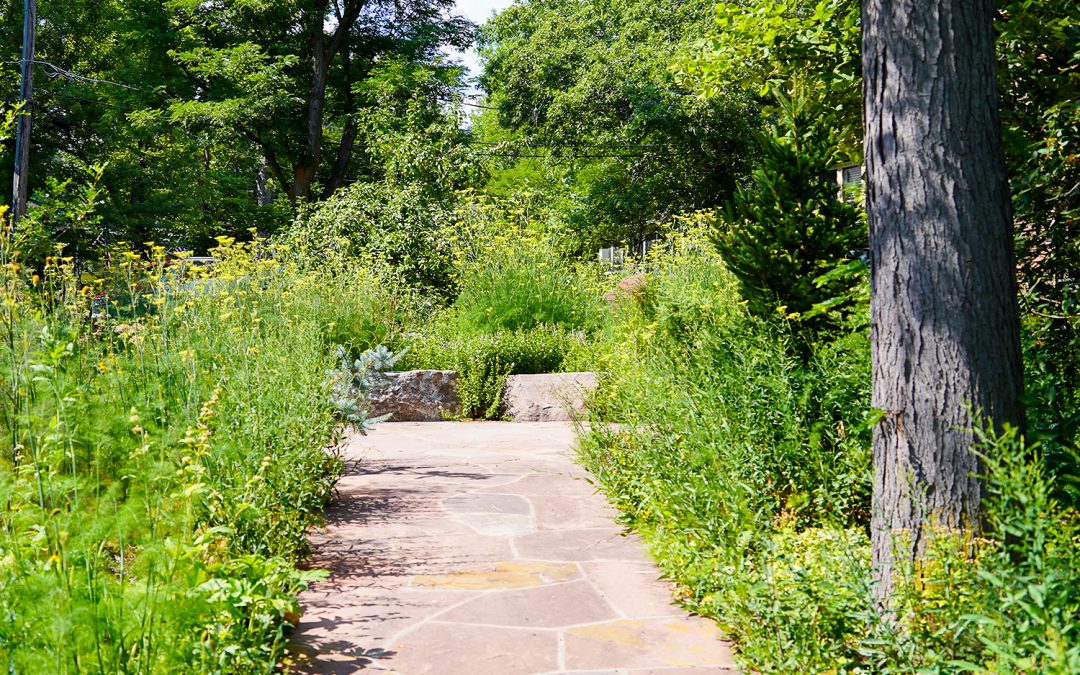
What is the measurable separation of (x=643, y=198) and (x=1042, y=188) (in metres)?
18.1

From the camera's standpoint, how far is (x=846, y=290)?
493 cm

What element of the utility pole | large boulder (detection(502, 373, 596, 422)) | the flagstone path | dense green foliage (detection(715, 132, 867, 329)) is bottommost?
the flagstone path

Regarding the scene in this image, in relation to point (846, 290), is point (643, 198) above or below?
above

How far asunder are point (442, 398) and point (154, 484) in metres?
6.53

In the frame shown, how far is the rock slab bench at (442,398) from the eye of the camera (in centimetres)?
962

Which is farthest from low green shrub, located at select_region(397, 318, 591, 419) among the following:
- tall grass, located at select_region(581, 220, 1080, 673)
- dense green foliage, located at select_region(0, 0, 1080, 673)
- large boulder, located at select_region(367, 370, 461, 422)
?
tall grass, located at select_region(581, 220, 1080, 673)

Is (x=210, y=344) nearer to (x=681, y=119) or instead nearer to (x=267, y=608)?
(x=267, y=608)

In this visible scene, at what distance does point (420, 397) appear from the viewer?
9.80 m

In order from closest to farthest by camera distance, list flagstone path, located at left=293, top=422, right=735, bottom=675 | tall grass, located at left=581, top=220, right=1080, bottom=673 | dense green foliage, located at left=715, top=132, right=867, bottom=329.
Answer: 1. tall grass, located at left=581, top=220, right=1080, bottom=673
2. flagstone path, located at left=293, top=422, right=735, bottom=675
3. dense green foliage, located at left=715, top=132, right=867, bottom=329

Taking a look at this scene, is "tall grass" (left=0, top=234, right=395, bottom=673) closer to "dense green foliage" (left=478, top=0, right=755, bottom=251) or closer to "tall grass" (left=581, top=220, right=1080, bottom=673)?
"tall grass" (left=581, top=220, right=1080, bottom=673)

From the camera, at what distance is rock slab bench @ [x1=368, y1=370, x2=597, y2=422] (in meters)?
9.62

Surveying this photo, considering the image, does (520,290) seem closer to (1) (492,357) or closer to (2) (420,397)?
(1) (492,357)

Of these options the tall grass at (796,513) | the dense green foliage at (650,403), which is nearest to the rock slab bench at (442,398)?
the dense green foliage at (650,403)

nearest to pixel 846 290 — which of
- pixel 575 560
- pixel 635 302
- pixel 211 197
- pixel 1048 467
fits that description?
pixel 1048 467
